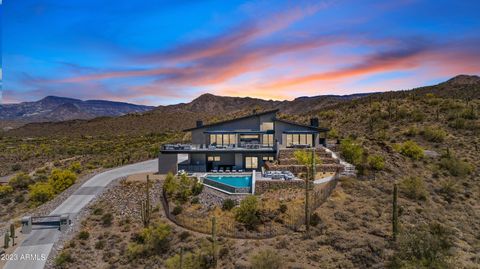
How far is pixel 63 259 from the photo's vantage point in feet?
81.4

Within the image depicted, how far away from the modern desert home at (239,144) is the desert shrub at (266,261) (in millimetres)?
20025

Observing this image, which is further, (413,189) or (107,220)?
(413,189)

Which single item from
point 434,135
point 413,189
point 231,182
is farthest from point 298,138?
point 434,135

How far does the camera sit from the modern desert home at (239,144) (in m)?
41.4

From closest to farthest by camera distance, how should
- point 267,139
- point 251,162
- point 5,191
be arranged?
point 251,162 → point 5,191 → point 267,139

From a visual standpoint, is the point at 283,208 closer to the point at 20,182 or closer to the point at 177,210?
the point at 177,210

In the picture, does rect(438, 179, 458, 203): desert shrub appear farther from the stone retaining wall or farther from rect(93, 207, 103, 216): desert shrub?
rect(93, 207, 103, 216): desert shrub

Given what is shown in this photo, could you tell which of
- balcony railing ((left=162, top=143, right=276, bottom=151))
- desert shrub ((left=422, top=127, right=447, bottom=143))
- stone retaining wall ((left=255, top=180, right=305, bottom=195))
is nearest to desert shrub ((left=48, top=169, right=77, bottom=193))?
balcony railing ((left=162, top=143, right=276, bottom=151))

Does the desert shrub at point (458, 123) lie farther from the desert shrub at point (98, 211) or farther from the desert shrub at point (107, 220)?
the desert shrub at point (98, 211)

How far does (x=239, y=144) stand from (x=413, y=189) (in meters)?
20.9

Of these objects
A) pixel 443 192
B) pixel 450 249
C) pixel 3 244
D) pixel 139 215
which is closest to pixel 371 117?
pixel 443 192

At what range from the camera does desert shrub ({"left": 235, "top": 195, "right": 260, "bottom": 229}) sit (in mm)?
27438

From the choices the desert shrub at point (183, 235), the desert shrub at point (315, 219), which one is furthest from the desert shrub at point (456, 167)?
the desert shrub at point (183, 235)

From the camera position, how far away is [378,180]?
36.3 metres
